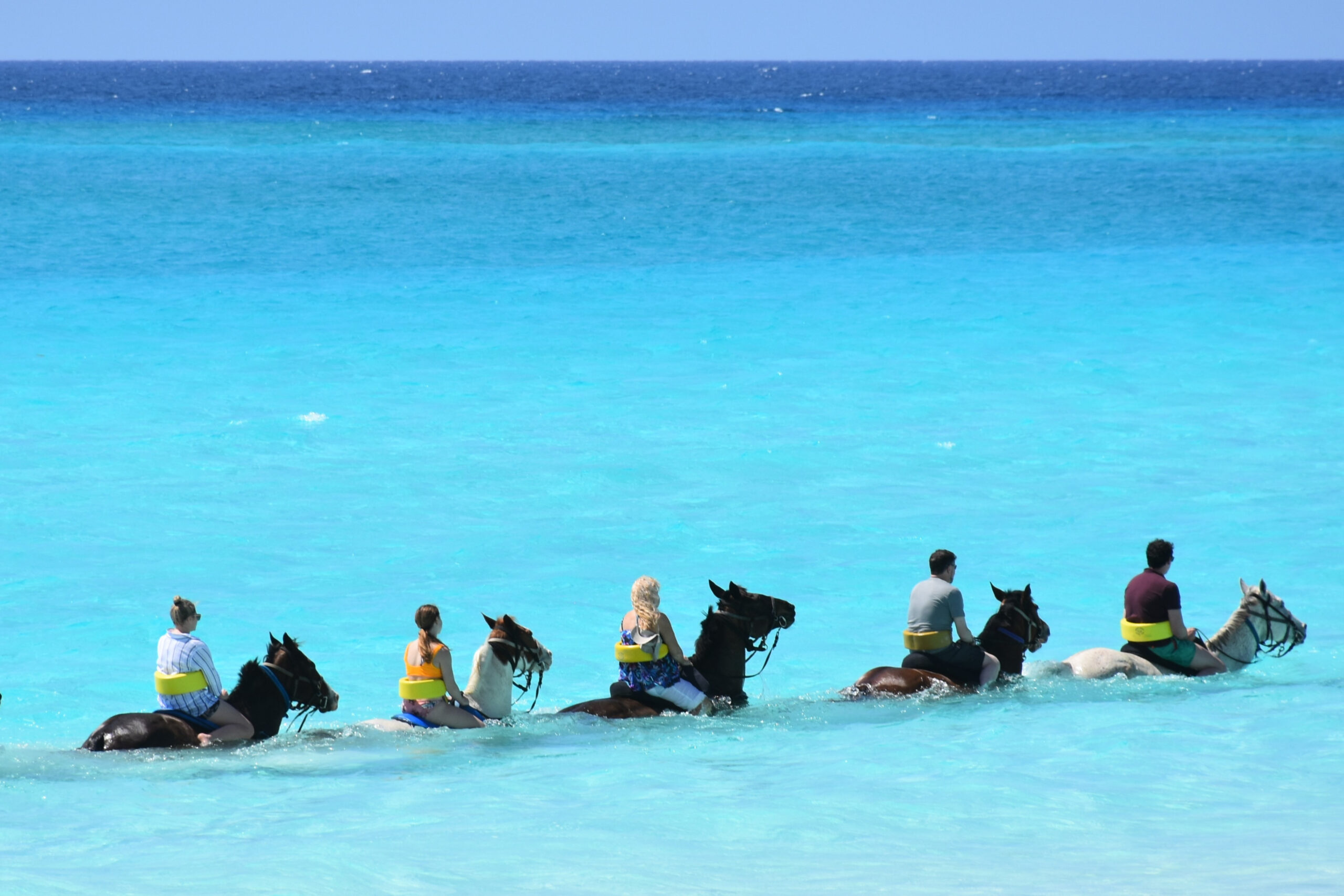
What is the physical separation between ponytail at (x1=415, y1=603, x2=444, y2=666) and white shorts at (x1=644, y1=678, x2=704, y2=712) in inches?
72.4

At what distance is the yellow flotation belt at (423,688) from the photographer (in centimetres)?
1113

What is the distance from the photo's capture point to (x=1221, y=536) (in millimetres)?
18266

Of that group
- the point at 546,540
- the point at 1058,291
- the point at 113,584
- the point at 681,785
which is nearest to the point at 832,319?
the point at 1058,291

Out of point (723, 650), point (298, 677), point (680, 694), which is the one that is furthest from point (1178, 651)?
point (298, 677)

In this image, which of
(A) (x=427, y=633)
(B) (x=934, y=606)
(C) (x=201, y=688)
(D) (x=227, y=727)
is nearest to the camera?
(C) (x=201, y=688)

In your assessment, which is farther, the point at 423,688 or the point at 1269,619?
the point at 1269,619

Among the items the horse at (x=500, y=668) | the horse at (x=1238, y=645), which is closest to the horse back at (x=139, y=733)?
the horse at (x=500, y=668)

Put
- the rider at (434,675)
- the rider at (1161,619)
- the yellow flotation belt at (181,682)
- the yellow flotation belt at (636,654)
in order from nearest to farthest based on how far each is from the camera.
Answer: the yellow flotation belt at (181,682)
the rider at (434,675)
the yellow flotation belt at (636,654)
the rider at (1161,619)

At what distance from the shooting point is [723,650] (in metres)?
12.0

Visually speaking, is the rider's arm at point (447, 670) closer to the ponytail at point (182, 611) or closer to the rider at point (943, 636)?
the ponytail at point (182, 611)

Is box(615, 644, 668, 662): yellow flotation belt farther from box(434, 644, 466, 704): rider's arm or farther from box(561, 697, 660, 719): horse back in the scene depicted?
box(434, 644, 466, 704): rider's arm

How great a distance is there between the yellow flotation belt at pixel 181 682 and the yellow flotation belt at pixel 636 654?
3.22 metres

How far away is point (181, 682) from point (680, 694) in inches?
155

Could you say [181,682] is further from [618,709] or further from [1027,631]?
[1027,631]
